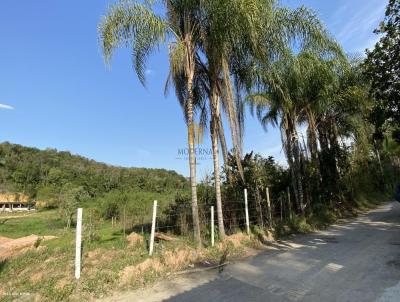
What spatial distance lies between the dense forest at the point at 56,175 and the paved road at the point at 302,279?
51399 millimetres

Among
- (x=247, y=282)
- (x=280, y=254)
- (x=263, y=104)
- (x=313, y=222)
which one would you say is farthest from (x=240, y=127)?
(x=263, y=104)

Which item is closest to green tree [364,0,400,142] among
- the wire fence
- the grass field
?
the wire fence

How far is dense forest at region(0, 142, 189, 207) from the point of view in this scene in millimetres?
63500

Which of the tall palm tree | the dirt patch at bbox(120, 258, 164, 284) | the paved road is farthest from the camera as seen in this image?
the tall palm tree

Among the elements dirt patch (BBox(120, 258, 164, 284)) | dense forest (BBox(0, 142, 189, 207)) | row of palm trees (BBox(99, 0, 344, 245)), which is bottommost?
dirt patch (BBox(120, 258, 164, 284))

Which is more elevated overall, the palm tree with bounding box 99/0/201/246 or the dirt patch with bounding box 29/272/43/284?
the palm tree with bounding box 99/0/201/246

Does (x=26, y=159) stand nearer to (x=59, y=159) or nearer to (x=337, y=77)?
(x=59, y=159)

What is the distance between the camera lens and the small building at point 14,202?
7501 cm

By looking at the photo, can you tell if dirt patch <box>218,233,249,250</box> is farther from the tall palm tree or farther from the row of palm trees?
the tall palm tree

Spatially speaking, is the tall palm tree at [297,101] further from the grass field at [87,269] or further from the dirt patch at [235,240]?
the grass field at [87,269]

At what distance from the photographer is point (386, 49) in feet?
38.2

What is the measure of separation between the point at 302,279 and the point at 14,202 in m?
85.1

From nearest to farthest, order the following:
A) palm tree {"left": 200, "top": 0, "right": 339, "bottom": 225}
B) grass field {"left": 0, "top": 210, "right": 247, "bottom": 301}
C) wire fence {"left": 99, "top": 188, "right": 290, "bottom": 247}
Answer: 1. grass field {"left": 0, "top": 210, "right": 247, "bottom": 301}
2. palm tree {"left": 200, "top": 0, "right": 339, "bottom": 225}
3. wire fence {"left": 99, "top": 188, "right": 290, "bottom": 247}

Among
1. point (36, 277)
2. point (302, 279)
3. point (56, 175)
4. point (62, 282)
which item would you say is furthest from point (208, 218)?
point (56, 175)
